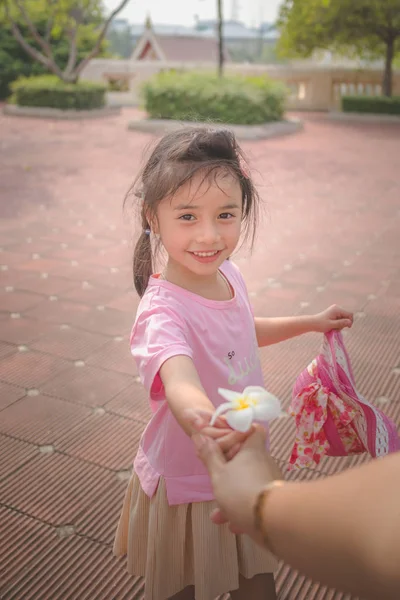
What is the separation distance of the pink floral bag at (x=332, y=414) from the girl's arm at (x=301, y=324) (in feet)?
0.12

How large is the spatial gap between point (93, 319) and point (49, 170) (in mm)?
6568

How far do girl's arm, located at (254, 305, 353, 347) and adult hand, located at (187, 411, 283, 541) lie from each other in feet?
2.54

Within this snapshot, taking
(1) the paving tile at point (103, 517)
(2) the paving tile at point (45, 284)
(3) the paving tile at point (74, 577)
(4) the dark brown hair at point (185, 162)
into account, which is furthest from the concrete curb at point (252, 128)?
(4) the dark brown hair at point (185, 162)

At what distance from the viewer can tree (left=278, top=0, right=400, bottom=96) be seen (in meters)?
17.4

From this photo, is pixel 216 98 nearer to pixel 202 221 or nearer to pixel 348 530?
pixel 202 221

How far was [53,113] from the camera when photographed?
1836 cm

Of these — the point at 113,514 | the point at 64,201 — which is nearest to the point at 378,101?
the point at 64,201

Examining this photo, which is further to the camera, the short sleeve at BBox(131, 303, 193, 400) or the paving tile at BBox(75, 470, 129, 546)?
the paving tile at BBox(75, 470, 129, 546)

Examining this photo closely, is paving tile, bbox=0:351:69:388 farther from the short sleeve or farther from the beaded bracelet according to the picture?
the beaded bracelet

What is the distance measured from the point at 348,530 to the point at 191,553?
3.16 ft

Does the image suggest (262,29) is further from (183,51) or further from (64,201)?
(64,201)

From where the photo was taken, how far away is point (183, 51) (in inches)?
1475

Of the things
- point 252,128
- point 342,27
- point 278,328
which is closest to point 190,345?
point 278,328

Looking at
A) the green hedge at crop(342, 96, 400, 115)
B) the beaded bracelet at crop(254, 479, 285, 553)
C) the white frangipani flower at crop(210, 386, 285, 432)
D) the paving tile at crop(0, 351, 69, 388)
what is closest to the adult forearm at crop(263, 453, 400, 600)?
the beaded bracelet at crop(254, 479, 285, 553)
